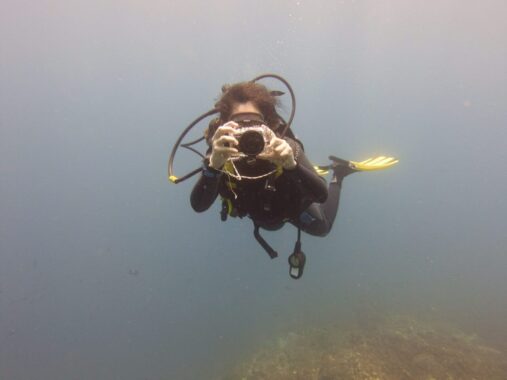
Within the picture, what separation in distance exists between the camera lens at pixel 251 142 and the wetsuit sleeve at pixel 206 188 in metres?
0.57

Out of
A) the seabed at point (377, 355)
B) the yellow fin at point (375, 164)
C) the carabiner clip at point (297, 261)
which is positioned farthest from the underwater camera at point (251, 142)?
the seabed at point (377, 355)

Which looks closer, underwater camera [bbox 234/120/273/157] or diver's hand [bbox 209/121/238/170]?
underwater camera [bbox 234/120/273/157]

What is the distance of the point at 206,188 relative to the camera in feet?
9.21

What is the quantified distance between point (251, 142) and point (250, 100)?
46.7 inches

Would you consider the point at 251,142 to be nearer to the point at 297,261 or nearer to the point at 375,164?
the point at 297,261

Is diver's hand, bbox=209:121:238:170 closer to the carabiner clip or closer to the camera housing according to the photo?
the camera housing

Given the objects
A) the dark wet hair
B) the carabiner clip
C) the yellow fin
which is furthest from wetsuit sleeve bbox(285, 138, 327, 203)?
the yellow fin

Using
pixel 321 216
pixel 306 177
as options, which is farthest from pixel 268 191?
pixel 321 216

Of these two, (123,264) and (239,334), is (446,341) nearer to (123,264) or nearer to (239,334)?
(239,334)

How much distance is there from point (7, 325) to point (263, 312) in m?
42.3

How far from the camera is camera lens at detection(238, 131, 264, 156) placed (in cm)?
199

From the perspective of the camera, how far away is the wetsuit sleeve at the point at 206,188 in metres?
2.59

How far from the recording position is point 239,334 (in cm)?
1889

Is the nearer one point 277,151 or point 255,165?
point 277,151
